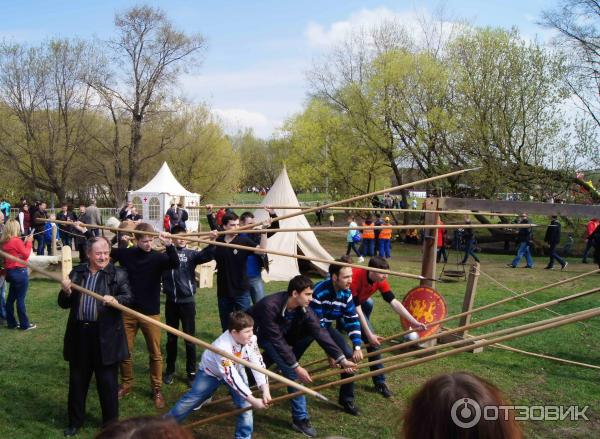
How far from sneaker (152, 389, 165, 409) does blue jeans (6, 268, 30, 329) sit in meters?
3.75

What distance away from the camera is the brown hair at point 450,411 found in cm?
147

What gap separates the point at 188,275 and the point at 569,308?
7.89 m

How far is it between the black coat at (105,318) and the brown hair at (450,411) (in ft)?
11.4

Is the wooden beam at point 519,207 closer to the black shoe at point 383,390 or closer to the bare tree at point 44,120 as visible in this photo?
the black shoe at point 383,390

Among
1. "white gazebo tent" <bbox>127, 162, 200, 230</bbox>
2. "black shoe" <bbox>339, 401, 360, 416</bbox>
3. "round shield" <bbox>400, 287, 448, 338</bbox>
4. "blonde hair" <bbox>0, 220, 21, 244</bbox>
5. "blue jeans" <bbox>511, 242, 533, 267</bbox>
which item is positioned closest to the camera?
"black shoe" <bbox>339, 401, 360, 416</bbox>

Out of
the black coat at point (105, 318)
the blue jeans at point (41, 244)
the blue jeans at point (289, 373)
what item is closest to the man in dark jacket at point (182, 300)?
the black coat at point (105, 318)

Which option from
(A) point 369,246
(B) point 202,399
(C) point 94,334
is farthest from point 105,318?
(A) point 369,246

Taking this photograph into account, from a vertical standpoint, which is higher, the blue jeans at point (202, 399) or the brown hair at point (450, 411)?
the brown hair at point (450, 411)

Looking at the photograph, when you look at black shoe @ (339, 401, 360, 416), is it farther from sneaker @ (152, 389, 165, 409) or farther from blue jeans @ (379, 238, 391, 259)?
blue jeans @ (379, 238, 391, 259)

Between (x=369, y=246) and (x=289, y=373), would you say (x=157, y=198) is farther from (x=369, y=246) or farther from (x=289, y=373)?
(x=289, y=373)

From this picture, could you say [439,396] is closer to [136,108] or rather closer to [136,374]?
[136,374]

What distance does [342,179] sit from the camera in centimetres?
3050

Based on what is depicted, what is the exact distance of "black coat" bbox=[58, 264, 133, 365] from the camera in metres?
4.42

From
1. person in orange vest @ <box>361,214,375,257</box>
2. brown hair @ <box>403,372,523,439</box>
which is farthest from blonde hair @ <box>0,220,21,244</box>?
person in orange vest @ <box>361,214,375,257</box>
